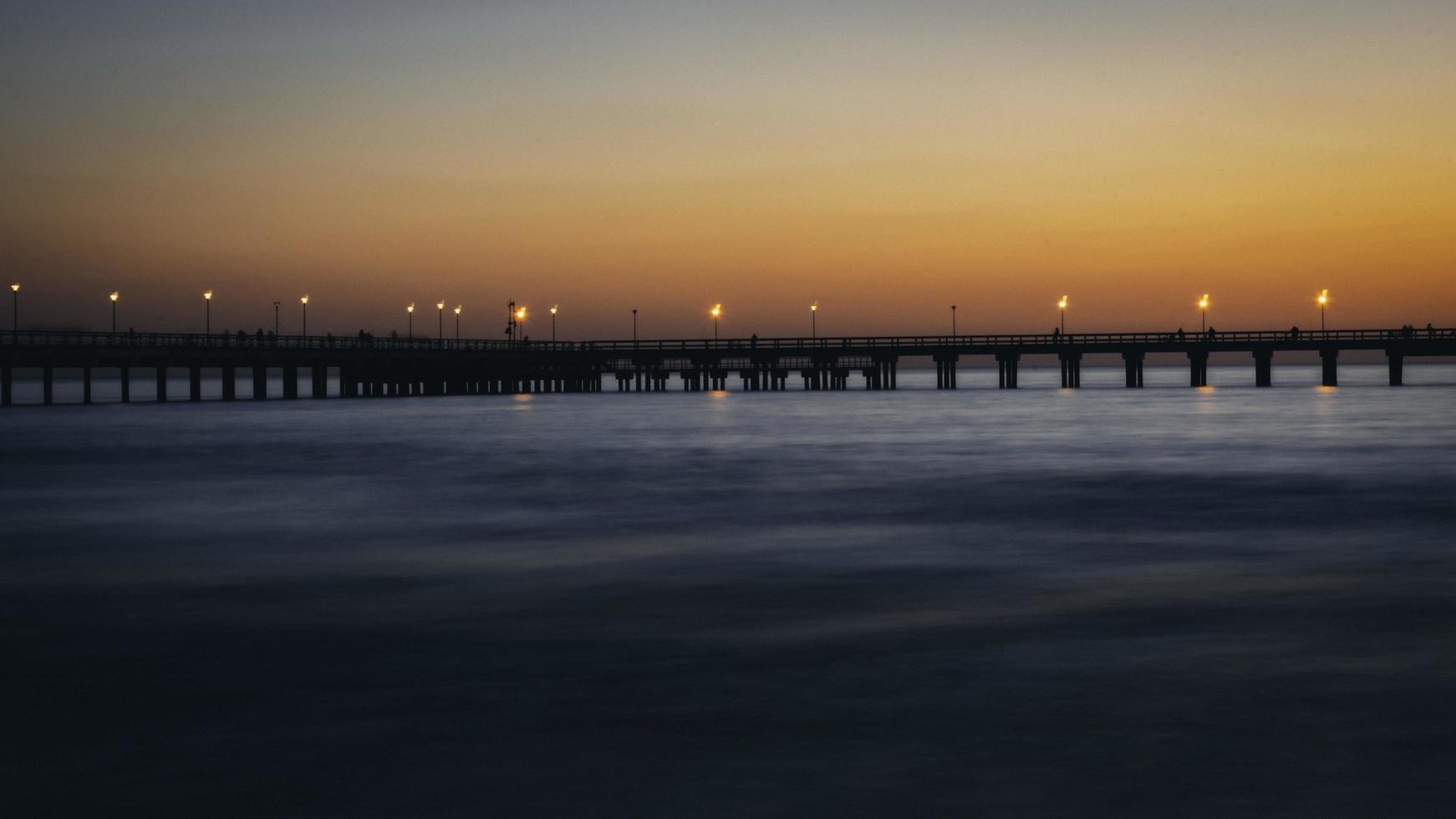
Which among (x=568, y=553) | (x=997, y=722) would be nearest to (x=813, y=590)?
(x=568, y=553)

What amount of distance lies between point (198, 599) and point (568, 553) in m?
5.86

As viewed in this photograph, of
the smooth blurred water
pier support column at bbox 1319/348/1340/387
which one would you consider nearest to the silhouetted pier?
pier support column at bbox 1319/348/1340/387

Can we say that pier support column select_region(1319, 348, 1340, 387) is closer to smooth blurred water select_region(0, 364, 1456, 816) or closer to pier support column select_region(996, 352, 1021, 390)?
pier support column select_region(996, 352, 1021, 390)

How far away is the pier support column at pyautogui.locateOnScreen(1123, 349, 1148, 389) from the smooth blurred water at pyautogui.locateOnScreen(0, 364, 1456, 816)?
9273 centimetres

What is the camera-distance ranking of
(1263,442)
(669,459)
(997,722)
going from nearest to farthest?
(997,722)
(669,459)
(1263,442)

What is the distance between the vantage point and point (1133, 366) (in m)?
137

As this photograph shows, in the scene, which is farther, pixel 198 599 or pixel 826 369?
pixel 826 369

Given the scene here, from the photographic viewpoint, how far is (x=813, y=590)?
17.1 m

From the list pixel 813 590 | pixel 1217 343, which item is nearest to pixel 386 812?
pixel 813 590

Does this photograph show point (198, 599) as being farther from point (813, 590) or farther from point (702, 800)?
point (702, 800)

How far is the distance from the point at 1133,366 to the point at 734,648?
129538 mm

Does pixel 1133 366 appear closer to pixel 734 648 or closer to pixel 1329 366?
pixel 1329 366

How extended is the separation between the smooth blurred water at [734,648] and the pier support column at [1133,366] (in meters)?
92.7

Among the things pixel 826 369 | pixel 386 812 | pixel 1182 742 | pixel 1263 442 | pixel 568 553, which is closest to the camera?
pixel 386 812
